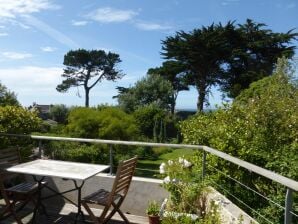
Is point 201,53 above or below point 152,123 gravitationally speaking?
above

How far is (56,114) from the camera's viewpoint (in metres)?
39.2

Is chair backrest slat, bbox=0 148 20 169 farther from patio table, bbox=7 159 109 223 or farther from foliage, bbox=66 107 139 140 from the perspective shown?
foliage, bbox=66 107 139 140

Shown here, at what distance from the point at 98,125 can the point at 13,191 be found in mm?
12229

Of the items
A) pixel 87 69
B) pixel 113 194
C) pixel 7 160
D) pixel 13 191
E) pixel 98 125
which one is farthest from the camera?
pixel 87 69

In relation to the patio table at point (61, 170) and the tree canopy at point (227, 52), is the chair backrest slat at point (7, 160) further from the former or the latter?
the tree canopy at point (227, 52)

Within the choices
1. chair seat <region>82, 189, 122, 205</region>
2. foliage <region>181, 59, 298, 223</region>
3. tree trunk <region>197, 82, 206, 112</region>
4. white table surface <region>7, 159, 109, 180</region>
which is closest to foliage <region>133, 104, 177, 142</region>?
tree trunk <region>197, 82, 206, 112</region>

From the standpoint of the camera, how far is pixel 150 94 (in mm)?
36219

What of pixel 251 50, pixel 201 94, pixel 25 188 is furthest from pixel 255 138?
pixel 201 94

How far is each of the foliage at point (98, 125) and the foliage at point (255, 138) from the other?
9820 mm

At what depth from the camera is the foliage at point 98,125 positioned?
17047mm

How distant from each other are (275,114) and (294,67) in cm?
1209

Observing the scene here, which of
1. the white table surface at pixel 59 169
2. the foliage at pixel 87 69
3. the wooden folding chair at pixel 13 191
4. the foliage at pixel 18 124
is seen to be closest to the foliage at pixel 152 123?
the foliage at pixel 18 124

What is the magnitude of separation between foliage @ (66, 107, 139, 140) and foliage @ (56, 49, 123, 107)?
32.6 metres

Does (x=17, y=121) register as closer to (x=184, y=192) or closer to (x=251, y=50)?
(x=184, y=192)
